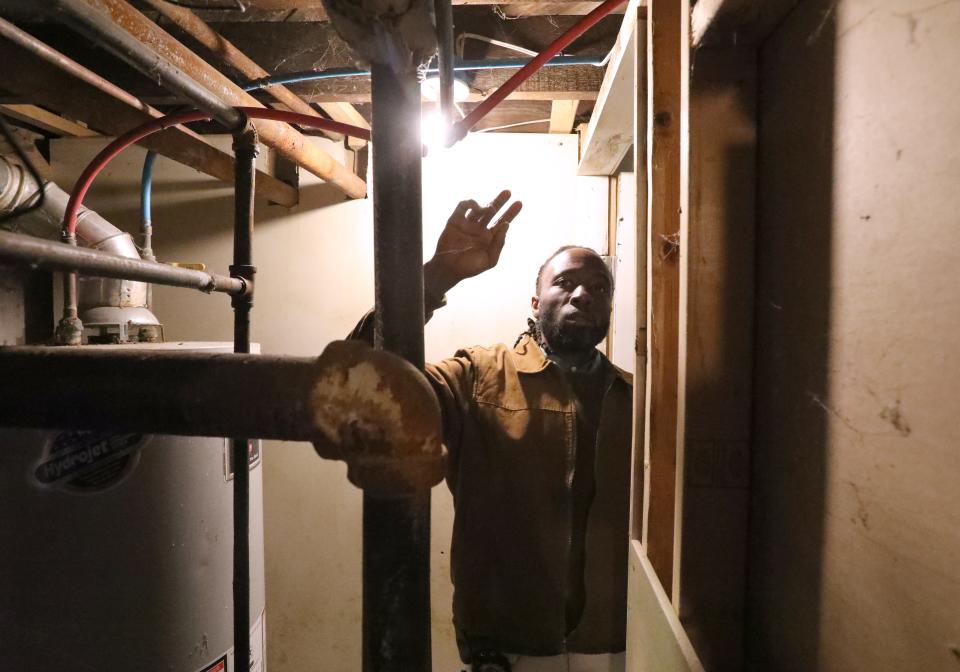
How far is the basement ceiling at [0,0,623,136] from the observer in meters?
1.09

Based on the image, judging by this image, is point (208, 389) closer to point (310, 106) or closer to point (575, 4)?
point (575, 4)

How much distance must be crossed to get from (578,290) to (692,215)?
85 centimetres

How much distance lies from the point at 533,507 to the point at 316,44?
1436 mm

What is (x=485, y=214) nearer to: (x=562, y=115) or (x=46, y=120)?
(x=562, y=115)

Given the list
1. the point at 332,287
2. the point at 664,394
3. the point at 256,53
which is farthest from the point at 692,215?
the point at 332,287

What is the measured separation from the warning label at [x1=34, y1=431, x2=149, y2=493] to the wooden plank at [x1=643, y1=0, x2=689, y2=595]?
34.0 inches

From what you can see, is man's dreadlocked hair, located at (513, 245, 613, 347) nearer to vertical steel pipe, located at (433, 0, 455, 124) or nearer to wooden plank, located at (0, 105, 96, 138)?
vertical steel pipe, located at (433, 0, 455, 124)

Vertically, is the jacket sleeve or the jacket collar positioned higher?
the jacket collar

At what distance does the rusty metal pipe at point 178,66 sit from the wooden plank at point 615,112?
0.69 m

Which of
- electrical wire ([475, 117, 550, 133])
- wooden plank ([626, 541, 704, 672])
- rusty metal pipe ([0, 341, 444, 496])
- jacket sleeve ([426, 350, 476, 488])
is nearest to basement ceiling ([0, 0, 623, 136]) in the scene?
electrical wire ([475, 117, 550, 133])

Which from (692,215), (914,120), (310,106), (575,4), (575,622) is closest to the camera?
(914,120)

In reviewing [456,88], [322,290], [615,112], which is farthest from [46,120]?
[615,112]

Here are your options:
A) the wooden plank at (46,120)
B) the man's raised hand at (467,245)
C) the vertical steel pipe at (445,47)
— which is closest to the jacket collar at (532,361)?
the man's raised hand at (467,245)

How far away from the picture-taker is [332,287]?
77.4 inches
